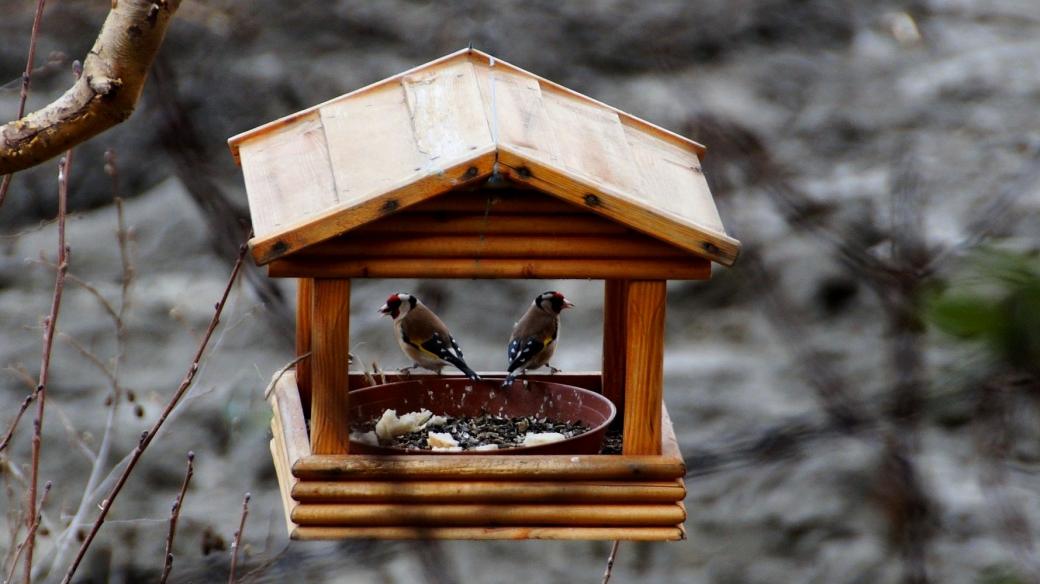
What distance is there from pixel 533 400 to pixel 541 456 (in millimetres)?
495

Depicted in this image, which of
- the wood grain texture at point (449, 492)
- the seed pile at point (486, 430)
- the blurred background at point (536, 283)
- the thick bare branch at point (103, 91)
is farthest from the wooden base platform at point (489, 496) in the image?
the blurred background at point (536, 283)

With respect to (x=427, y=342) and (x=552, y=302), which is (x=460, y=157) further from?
(x=552, y=302)

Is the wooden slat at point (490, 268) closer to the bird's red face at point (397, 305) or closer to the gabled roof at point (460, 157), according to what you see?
the gabled roof at point (460, 157)

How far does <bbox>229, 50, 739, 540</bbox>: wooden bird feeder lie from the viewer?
1694 mm

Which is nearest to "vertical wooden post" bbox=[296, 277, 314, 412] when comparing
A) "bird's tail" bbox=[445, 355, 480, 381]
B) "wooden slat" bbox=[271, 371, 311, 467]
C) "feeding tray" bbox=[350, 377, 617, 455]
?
"wooden slat" bbox=[271, 371, 311, 467]

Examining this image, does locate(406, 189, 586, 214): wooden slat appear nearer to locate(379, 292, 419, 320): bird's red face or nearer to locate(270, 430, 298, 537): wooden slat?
locate(270, 430, 298, 537): wooden slat

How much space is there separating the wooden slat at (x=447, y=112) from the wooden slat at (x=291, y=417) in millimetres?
509

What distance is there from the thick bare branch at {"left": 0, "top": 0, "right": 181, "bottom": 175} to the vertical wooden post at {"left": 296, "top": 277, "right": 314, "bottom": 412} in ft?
3.60

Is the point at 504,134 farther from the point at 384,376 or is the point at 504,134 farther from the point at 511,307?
the point at 511,307

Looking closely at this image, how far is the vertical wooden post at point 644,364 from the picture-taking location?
180 centimetres

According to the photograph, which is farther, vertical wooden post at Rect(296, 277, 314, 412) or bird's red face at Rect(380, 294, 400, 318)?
bird's red face at Rect(380, 294, 400, 318)

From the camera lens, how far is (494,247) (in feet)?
5.70

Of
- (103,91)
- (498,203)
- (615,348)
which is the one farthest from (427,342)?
(103,91)

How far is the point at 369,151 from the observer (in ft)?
6.00
